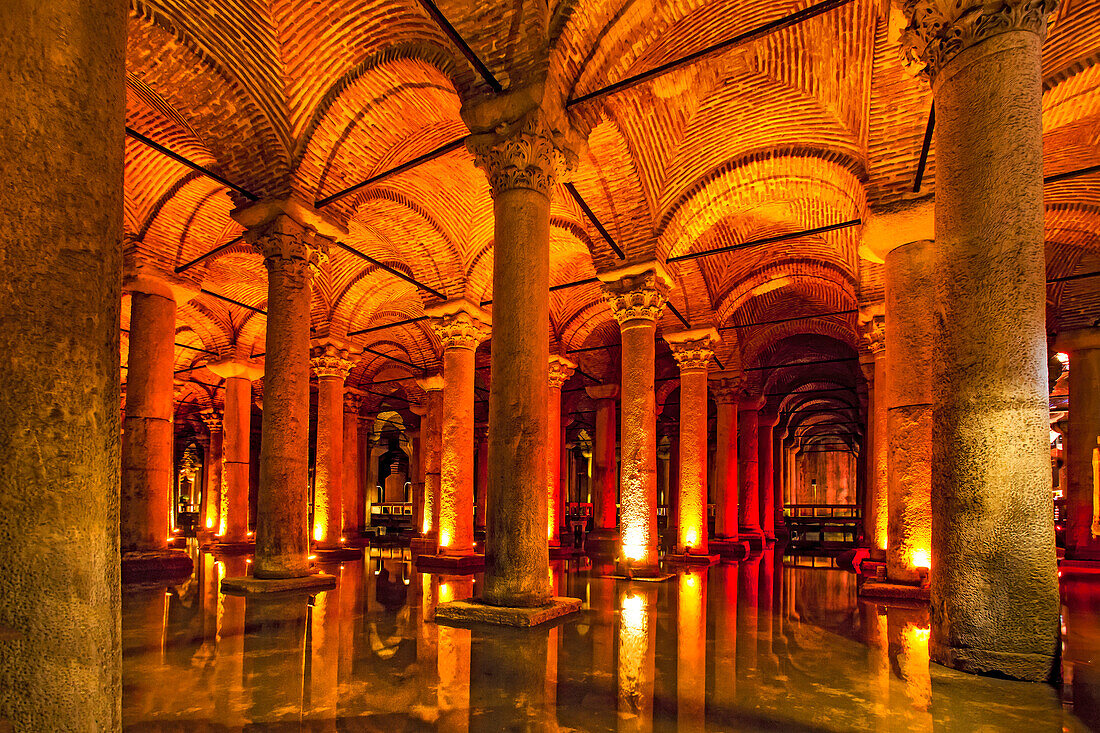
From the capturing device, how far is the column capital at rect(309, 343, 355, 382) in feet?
51.2

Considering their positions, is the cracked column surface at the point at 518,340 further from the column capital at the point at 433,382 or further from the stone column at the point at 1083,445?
the stone column at the point at 1083,445

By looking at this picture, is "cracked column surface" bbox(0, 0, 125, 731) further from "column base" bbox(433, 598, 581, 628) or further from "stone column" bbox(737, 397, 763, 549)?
"stone column" bbox(737, 397, 763, 549)

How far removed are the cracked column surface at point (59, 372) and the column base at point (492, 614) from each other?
4551 millimetres

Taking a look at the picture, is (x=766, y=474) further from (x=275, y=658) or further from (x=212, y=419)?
(x=275, y=658)

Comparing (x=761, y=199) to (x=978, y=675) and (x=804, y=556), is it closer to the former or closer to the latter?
(x=978, y=675)

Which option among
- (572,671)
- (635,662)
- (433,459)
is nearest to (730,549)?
(433,459)

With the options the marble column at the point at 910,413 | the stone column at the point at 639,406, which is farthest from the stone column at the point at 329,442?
the marble column at the point at 910,413

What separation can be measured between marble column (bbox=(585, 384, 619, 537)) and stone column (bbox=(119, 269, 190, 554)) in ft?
37.9

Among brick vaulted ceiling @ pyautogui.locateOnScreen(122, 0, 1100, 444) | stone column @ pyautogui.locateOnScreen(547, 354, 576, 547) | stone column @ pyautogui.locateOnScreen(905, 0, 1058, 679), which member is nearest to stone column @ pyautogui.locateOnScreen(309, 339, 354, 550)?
brick vaulted ceiling @ pyautogui.locateOnScreen(122, 0, 1100, 444)

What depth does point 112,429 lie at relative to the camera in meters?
2.17

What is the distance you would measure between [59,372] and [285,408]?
7.20 m

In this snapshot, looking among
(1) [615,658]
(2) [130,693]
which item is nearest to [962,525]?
(1) [615,658]

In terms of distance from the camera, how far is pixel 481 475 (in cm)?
2395

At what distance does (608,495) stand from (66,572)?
59.9 feet
